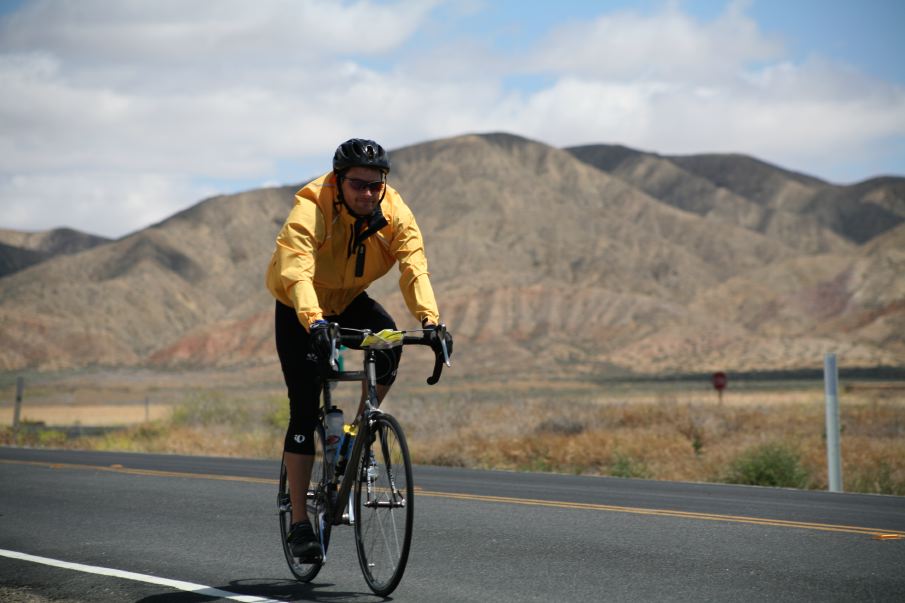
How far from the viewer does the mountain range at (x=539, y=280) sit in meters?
90.9

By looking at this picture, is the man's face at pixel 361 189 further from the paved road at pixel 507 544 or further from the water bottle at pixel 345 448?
the paved road at pixel 507 544

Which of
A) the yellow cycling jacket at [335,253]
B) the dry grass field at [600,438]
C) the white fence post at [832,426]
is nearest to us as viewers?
the yellow cycling jacket at [335,253]

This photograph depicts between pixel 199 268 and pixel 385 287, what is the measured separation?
29836 millimetres

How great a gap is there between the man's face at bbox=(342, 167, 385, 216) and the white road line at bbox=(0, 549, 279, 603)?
6.83 ft

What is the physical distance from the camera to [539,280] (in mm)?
101438

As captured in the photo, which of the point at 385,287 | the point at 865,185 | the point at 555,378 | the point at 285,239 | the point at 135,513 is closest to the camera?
the point at 285,239

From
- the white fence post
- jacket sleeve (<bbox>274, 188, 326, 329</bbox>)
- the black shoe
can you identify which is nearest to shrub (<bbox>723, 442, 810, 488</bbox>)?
the white fence post

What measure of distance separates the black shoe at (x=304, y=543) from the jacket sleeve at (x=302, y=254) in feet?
4.01

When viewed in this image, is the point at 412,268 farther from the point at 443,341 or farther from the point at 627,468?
the point at 627,468

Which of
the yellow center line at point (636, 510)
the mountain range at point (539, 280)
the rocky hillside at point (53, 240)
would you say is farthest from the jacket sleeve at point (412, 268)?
the rocky hillside at point (53, 240)

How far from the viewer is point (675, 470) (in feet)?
51.3

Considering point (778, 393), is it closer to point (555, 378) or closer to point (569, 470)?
point (555, 378)

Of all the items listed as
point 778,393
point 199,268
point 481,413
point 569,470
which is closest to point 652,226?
point 199,268

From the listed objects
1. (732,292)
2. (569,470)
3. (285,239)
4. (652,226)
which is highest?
(652,226)
